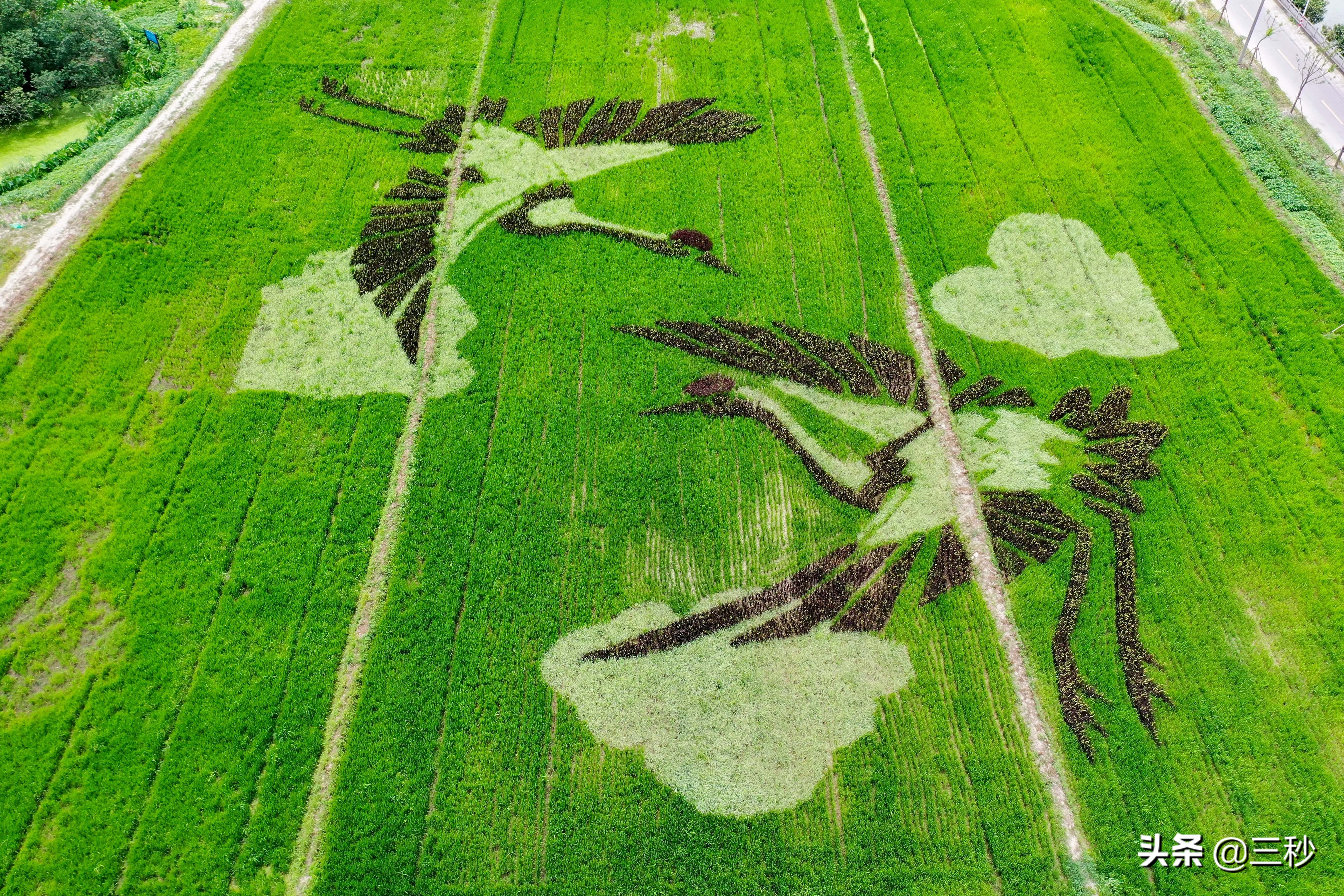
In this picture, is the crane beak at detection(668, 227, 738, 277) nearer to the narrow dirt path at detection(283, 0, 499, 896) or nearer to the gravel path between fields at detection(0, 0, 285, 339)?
the narrow dirt path at detection(283, 0, 499, 896)

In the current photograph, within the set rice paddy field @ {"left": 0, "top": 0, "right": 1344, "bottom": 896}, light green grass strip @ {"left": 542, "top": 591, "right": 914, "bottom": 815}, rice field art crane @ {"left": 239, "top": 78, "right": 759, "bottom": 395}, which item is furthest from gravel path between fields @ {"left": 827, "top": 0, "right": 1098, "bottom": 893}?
rice field art crane @ {"left": 239, "top": 78, "right": 759, "bottom": 395}

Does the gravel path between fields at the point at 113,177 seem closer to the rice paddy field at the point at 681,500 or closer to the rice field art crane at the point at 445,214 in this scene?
the rice paddy field at the point at 681,500

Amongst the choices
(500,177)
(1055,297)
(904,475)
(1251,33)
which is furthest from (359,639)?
(1251,33)

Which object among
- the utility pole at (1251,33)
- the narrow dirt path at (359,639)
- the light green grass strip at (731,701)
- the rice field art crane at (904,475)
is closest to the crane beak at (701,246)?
the rice field art crane at (904,475)

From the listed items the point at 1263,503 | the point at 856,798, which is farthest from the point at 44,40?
the point at 1263,503

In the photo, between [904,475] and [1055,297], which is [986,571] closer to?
[904,475]
